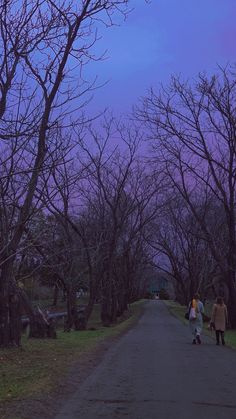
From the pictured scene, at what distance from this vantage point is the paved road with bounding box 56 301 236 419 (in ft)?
27.0

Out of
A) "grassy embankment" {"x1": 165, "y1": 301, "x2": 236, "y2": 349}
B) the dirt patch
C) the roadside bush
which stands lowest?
the dirt patch

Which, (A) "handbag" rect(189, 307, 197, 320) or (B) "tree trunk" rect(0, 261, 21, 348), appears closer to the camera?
(B) "tree trunk" rect(0, 261, 21, 348)

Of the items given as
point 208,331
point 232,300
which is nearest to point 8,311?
point 208,331

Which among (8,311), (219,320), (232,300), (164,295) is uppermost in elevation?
(164,295)

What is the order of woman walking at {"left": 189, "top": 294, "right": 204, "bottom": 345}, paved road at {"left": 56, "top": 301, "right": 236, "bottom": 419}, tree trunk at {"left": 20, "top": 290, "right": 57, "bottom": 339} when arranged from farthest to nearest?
tree trunk at {"left": 20, "top": 290, "right": 57, "bottom": 339}, woman walking at {"left": 189, "top": 294, "right": 204, "bottom": 345}, paved road at {"left": 56, "top": 301, "right": 236, "bottom": 419}

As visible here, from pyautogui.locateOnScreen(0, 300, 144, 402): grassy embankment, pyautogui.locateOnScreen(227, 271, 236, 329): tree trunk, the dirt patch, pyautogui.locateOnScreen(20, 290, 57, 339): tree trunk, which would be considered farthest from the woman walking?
pyautogui.locateOnScreen(227, 271, 236, 329): tree trunk

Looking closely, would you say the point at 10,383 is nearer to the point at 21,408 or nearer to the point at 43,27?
the point at 21,408

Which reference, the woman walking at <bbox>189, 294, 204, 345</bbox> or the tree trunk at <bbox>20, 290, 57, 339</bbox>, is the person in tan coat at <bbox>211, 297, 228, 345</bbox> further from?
the tree trunk at <bbox>20, 290, 57, 339</bbox>

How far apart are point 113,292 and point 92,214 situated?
682cm

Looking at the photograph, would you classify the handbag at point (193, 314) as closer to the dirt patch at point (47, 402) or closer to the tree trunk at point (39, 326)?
the tree trunk at point (39, 326)

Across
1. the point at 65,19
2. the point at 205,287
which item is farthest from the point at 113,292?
the point at 65,19

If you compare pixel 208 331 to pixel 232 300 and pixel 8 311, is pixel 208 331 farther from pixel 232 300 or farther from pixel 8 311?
pixel 8 311

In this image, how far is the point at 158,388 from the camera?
10430 millimetres

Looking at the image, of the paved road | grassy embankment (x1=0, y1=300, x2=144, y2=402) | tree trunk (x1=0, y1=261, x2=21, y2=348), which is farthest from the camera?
tree trunk (x1=0, y1=261, x2=21, y2=348)
